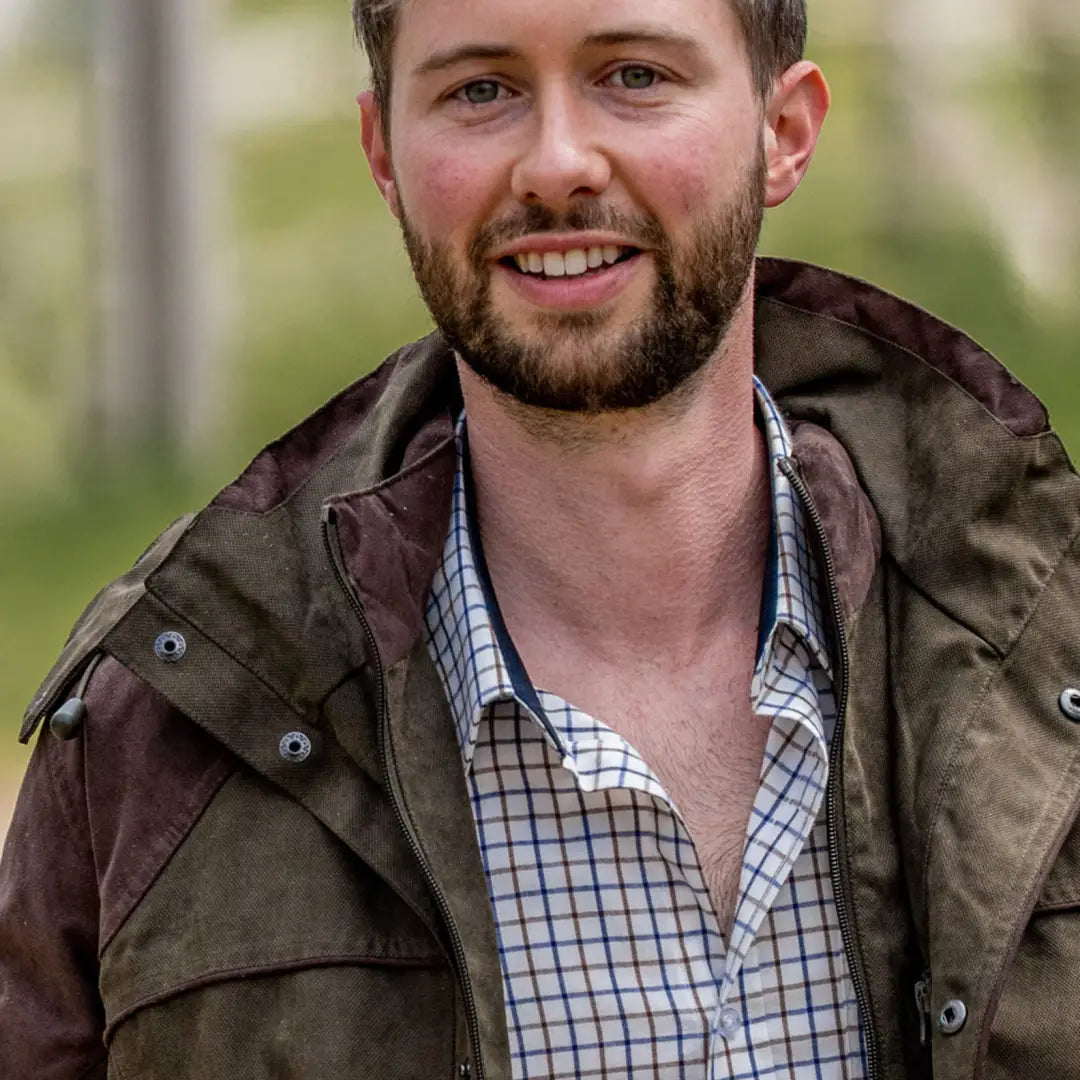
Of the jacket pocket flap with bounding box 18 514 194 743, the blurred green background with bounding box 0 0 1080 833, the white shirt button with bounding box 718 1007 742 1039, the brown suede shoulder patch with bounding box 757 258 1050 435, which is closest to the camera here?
the white shirt button with bounding box 718 1007 742 1039

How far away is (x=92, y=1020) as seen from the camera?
2367mm

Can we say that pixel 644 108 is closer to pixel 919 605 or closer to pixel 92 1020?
pixel 919 605

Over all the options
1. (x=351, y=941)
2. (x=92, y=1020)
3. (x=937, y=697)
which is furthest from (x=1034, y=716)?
(x=92, y=1020)

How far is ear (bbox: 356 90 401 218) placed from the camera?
8.48ft

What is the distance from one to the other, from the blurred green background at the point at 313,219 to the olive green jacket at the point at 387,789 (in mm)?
5495

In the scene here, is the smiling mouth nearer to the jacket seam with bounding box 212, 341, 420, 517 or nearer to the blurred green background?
the jacket seam with bounding box 212, 341, 420, 517

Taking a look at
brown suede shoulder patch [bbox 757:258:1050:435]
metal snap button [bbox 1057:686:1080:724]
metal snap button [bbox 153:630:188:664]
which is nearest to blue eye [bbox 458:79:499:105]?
brown suede shoulder patch [bbox 757:258:1050:435]

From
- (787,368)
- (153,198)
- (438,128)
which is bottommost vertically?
(787,368)

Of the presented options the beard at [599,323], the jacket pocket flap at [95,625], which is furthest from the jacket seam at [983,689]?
the jacket pocket flap at [95,625]

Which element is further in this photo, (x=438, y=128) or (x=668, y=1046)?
(x=438, y=128)

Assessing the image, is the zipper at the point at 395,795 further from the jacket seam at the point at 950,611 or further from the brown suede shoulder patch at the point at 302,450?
the jacket seam at the point at 950,611

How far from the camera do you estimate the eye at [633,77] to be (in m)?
2.35

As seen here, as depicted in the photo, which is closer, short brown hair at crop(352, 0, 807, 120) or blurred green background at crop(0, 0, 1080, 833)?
short brown hair at crop(352, 0, 807, 120)

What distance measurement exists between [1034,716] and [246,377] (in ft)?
20.6
